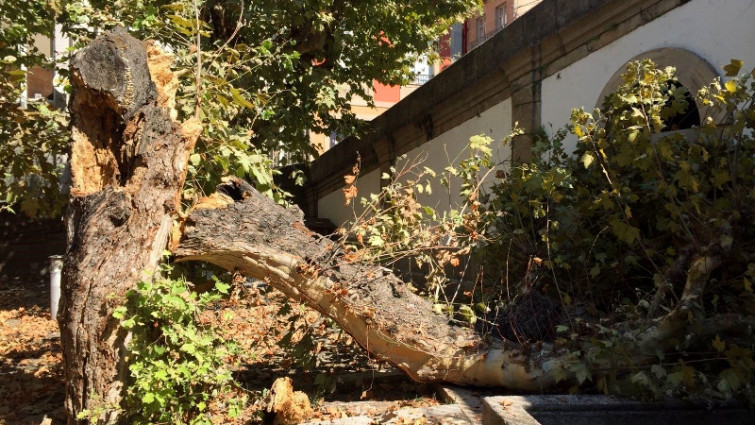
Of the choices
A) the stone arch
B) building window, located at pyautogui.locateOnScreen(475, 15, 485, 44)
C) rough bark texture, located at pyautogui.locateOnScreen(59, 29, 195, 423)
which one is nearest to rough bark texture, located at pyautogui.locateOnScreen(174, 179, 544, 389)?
rough bark texture, located at pyautogui.locateOnScreen(59, 29, 195, 423)

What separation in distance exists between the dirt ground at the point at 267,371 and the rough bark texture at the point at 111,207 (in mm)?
679

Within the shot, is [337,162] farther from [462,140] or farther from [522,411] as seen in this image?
[522,411]

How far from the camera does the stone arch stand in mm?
5109

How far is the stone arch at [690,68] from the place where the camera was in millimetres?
5109

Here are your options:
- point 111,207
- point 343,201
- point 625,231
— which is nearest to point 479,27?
point 343,201

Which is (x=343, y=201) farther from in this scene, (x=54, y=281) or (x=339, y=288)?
(x=339, y=288)

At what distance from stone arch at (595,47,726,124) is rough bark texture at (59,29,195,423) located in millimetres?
3874

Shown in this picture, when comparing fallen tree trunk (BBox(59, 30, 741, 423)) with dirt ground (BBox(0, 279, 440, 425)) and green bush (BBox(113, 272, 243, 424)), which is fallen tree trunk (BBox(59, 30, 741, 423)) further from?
dirt ground (BBox(0, 279, 440, 425))

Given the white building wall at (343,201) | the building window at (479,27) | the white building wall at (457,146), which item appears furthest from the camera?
the building window at (479,27)

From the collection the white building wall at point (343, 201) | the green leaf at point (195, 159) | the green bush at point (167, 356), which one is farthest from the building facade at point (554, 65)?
the green bush at point (167, 356)

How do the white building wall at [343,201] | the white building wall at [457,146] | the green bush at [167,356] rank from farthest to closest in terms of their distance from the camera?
the white building wall at [343,201] < the white building wall at [457,146] < the green bush at [167,356]

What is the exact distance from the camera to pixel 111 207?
13.2ft

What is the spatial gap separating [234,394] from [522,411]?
7.64 feet

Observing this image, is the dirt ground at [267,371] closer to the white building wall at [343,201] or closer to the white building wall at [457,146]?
the white building wall at [457,146]
